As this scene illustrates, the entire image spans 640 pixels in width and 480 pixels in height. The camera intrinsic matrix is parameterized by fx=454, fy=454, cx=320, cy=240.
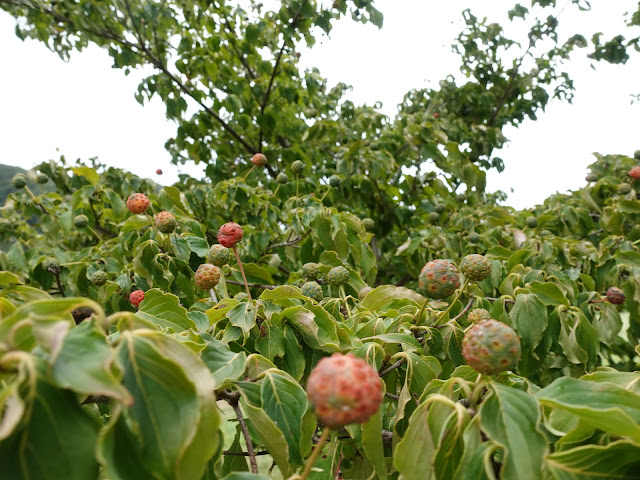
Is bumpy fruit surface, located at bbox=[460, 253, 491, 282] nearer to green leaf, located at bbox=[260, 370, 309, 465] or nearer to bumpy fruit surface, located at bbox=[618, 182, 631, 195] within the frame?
green leaf, located at bbox=[260, 370, 309, 465]

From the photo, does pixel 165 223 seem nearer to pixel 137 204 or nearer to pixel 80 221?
pixel 137 204

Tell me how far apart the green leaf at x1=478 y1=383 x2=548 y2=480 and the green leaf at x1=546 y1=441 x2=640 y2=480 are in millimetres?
39

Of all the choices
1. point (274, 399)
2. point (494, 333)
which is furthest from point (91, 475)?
point (494, 333)

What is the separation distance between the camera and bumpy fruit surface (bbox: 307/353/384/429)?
28.4 inches

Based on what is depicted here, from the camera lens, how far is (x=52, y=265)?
3480mm

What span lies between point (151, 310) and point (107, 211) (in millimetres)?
3074

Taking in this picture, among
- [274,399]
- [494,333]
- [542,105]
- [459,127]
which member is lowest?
[274,399]

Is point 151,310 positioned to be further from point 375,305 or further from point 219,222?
point 219,222

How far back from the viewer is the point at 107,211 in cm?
425

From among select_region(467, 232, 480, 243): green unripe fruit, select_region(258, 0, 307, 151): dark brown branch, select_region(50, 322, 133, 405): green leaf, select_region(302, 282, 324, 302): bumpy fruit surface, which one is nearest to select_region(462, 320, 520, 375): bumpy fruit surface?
select_region(50, 322, 133, 405): green leaf

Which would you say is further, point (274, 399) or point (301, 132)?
point (301, 132)

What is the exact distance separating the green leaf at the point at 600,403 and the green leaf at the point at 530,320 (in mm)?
1211

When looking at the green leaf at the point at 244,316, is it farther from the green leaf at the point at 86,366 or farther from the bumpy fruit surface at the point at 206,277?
the green leaf at the point at 86,366

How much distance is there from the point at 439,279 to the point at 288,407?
0.84 m
